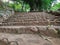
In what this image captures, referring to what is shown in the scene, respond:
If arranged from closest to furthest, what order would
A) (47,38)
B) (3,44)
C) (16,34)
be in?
(3,44)
(47,38)
(16,34)

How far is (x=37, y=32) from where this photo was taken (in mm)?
1636

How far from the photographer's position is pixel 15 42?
1319 millimetres

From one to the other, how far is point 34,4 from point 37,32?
381 inches

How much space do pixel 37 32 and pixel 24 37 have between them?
192 mm

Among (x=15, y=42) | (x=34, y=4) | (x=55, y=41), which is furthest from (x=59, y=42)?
(x=34, y=4)

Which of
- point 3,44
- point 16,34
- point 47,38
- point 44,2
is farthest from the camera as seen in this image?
point 44,2

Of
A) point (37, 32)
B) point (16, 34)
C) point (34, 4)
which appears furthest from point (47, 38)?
point (34, 4)

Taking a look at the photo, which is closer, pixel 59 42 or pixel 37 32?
pixel 59 42

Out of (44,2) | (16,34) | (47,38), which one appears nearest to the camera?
(47,38)

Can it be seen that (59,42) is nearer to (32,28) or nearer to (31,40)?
(31,40)

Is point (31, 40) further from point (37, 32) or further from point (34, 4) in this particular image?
point (34, 4)

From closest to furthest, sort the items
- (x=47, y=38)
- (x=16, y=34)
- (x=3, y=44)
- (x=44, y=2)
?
(x=3, y=44) < (x=47, y=38) < (x=16, y=34) < (x=44, y=2)

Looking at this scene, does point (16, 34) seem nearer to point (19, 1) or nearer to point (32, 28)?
point (32, 28)

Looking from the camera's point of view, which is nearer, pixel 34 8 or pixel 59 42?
pixel 59 42
